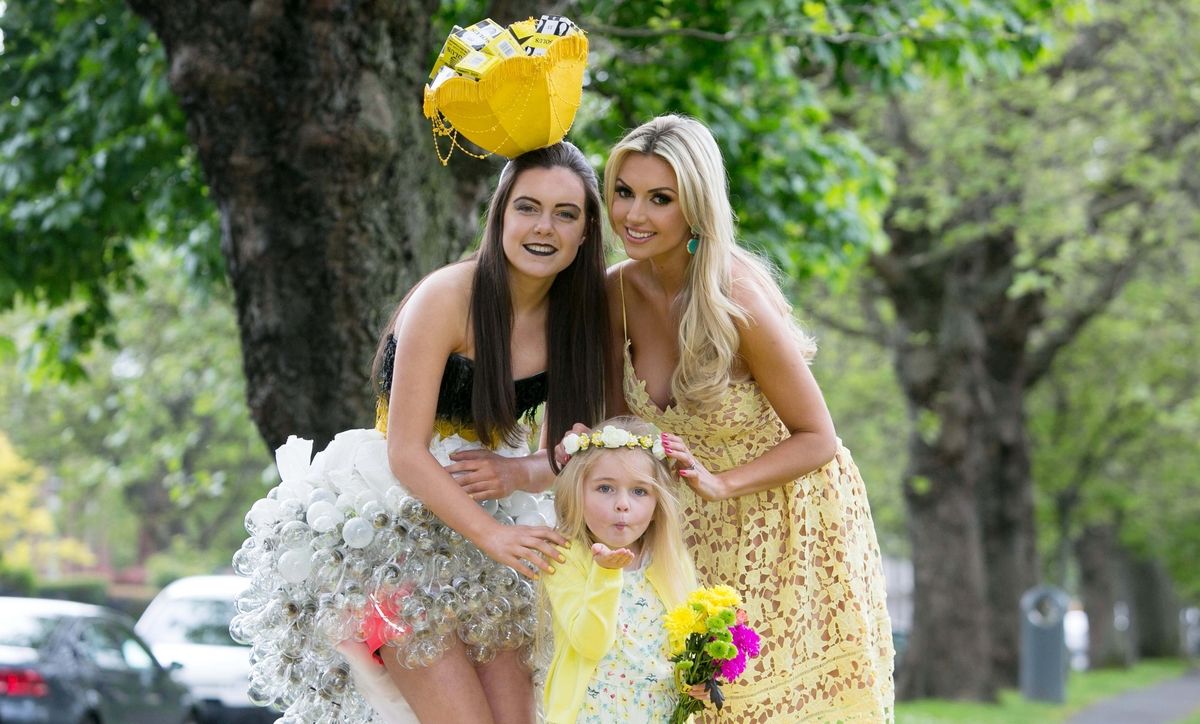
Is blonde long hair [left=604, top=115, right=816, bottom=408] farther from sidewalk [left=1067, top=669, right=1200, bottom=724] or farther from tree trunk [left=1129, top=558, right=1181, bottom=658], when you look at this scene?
tree trunk [left=1129, top=558, right=1181, bottom=658]

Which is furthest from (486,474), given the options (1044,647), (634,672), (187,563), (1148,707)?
(187,563)

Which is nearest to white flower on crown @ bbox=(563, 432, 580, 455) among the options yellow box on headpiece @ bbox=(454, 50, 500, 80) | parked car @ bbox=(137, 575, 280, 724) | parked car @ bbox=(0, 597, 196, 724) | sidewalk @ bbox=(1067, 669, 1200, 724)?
yellow box on headpiece @ bbox=(454, 50, 500, 80)

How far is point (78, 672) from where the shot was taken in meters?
11.3

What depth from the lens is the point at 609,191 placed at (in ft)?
13.9

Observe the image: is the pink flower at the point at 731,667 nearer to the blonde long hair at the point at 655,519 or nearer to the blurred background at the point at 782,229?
the blonde long hair at the point at 655,519

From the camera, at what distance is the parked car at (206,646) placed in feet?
41.0

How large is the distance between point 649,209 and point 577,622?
1.19 m

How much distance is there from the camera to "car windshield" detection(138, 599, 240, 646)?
527 inches

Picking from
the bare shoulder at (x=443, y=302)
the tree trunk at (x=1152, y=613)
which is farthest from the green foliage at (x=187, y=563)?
the bare shoulder at (x=443, y=302)

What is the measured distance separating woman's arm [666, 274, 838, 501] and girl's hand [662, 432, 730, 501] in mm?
76

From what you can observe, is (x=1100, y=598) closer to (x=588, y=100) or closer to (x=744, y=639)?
(x=588, y=100)

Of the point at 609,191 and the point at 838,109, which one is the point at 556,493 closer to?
the point at 609,191

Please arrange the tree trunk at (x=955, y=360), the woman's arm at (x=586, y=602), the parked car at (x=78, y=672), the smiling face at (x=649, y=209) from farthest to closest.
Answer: the tree trunk at (x=955, y=360) → the parked car at (x=78, y=672) → the smiling face at (x=649, y=209) → the woman's arm at (x=586, y=602)

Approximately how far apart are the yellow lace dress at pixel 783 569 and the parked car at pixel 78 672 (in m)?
7.98
